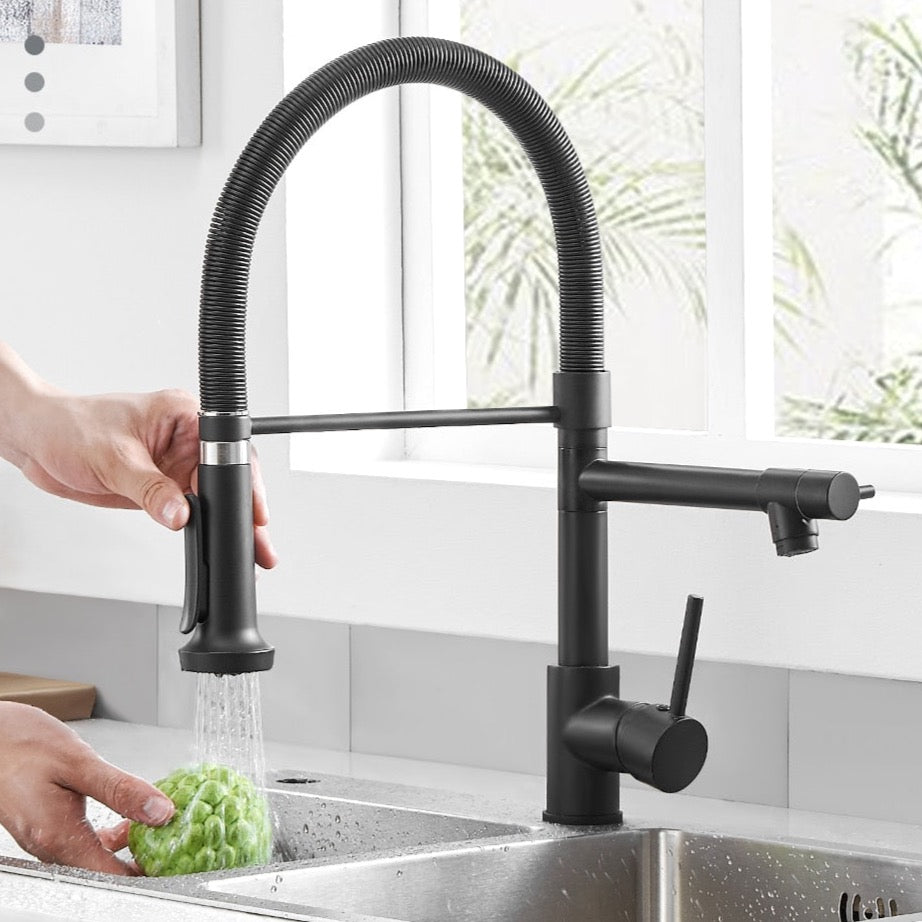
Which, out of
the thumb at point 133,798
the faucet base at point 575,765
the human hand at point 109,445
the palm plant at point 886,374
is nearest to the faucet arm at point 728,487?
the faucet base at point 575,765

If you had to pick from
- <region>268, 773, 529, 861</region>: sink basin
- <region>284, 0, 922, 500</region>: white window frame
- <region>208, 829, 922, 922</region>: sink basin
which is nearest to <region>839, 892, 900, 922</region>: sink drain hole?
<region>208, 829, 922, 922</region>: sink basin

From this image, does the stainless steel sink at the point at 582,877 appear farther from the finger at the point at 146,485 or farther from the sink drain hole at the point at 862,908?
the finger at the point at 146,485

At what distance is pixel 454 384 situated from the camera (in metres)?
1.98

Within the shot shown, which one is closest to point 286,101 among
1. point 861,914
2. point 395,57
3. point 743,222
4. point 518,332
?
point 395,57

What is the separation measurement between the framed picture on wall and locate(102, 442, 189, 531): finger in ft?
1.74

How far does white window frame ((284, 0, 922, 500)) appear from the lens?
67.3 inches

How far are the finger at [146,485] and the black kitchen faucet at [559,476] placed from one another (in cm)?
2

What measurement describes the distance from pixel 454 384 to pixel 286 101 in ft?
2.38

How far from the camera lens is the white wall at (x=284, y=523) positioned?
60.8 inches

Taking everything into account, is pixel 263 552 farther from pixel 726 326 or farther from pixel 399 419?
pixel 726 326

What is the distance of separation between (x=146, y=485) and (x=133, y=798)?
217mm

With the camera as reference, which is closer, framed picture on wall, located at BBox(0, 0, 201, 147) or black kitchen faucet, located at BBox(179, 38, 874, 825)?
black kitchen faucet, located at BBox(179, 38, 874, 825)

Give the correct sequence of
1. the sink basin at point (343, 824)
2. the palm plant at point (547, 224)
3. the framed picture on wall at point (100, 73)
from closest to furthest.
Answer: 1. the sink basin at point (343, 824)
2. the framed picture on wall at point (100, 73)
3. the palm plant at point (547, 224)

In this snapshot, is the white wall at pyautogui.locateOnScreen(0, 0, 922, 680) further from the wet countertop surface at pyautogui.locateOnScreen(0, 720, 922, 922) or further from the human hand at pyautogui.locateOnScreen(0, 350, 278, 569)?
the human hand at pyautogui.locateOnScreen(0, 350, 278, 569)
